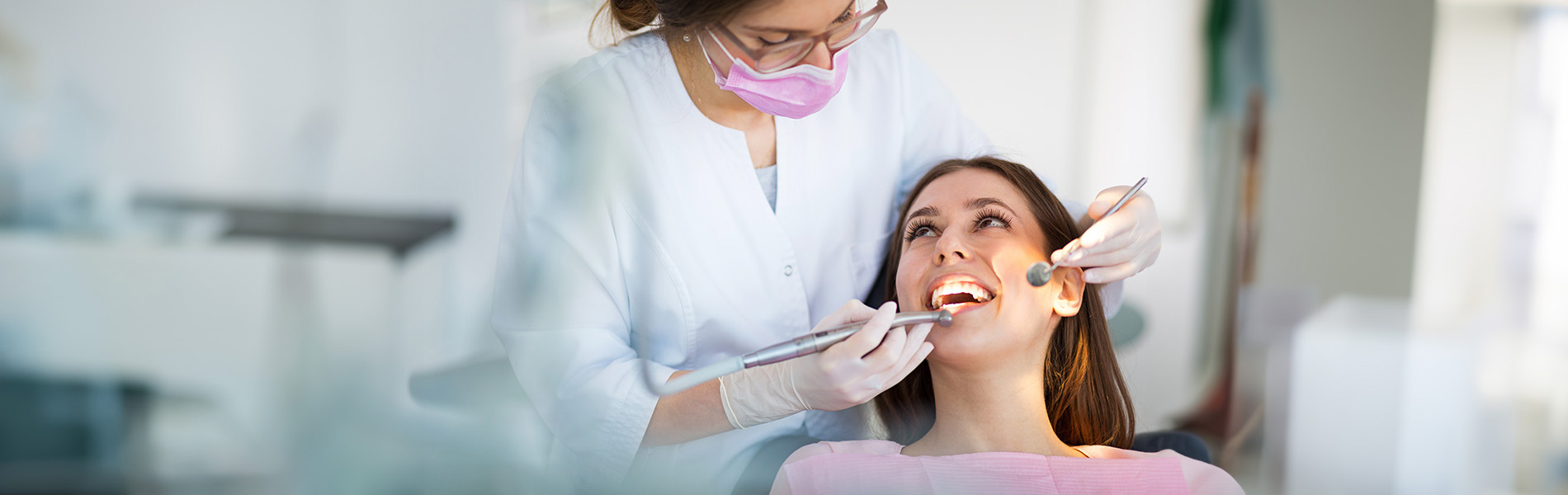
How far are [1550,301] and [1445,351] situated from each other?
0.74 feet

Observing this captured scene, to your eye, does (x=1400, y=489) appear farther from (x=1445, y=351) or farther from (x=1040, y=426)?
(x=1040, y=426)

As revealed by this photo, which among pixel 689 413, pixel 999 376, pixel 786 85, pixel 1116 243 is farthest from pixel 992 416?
pixel 786 85

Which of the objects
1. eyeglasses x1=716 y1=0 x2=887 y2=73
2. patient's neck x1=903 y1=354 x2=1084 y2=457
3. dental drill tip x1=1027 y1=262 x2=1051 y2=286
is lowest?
patient's neck x1=903 y1=354 x2=1084 y2=457

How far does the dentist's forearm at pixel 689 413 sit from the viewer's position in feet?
3.65

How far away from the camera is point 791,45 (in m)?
1.03

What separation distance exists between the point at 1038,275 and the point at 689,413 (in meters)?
0.47

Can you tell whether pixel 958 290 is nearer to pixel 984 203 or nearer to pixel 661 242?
pixel 984 203

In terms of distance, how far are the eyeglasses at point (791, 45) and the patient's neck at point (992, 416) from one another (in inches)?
18.1

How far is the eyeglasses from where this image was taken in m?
1.02

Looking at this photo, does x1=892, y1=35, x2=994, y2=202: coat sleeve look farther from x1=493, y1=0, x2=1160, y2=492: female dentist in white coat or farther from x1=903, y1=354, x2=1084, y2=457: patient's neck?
x1=903, y1=354, x2=1084, y2=457: patient's neck

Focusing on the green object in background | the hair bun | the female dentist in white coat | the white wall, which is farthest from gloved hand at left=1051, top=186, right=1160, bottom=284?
the white wall

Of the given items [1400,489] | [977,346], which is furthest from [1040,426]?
[1400,489]

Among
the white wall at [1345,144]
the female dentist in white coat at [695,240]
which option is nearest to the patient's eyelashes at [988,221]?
the female dentist in white coat at [695,240]

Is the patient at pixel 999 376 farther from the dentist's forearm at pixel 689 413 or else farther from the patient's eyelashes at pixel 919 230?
the dentist's forearm at pixel 689 413
